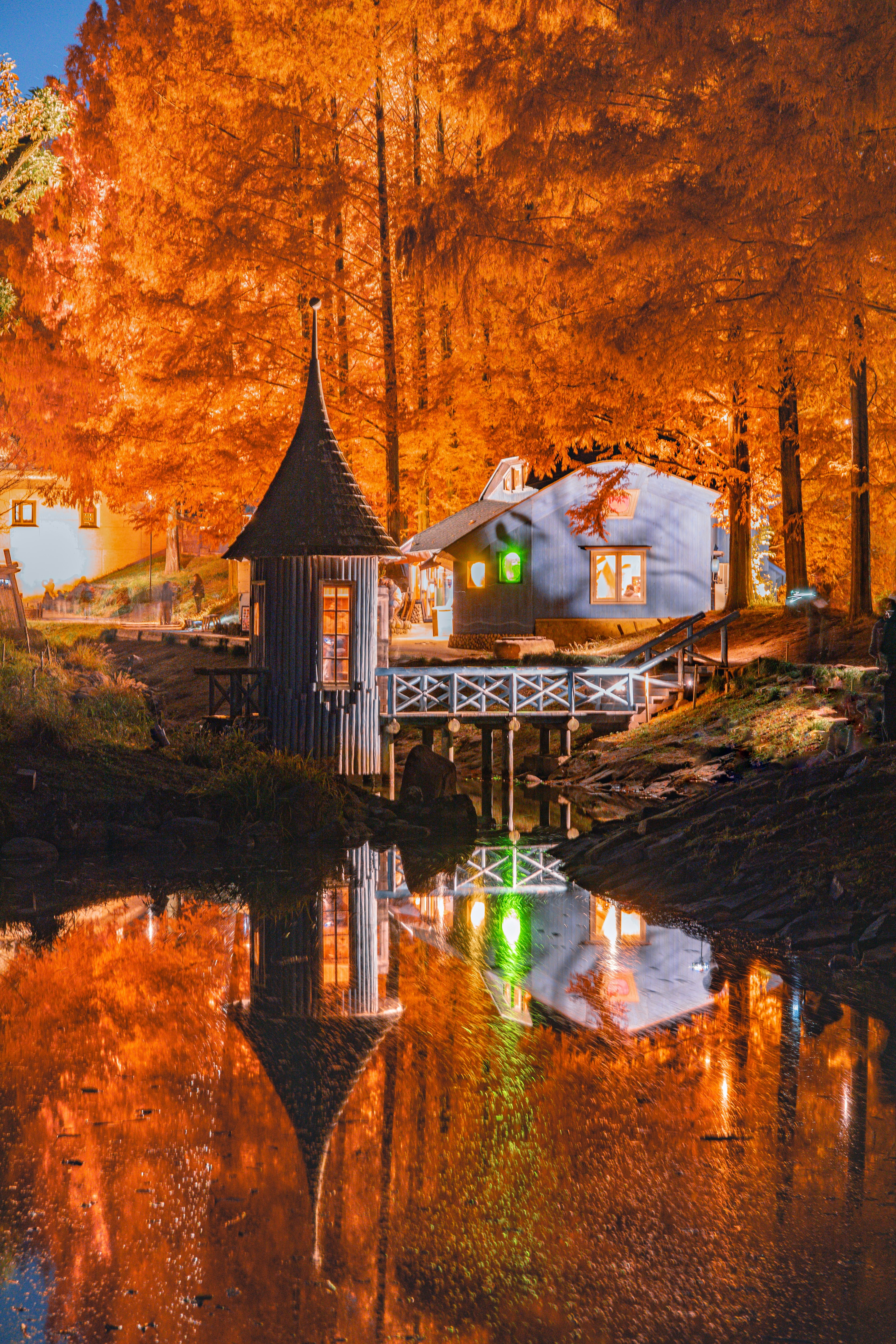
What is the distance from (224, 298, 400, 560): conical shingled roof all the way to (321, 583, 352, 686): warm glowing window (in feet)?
2.28

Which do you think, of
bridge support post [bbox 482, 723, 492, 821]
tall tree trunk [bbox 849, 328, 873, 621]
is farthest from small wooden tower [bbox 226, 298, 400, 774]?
tall tree trunk [bbox 849, 328, 873, 621]

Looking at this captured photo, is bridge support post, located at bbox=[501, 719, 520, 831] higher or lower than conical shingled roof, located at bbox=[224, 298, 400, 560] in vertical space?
lower

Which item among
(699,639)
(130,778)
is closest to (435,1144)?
(130,778)

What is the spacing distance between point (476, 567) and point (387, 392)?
8030 millimetres

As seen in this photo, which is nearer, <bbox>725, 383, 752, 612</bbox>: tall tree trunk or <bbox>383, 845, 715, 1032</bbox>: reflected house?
<bbox>383, 845, 715, 1032</bbox>: reflected house

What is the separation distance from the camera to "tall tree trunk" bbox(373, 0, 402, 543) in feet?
86.9

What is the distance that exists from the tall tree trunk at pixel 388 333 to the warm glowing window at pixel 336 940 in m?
14.9

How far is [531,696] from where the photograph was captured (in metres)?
22.3

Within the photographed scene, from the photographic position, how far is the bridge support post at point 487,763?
21.5 metres

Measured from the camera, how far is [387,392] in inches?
1046

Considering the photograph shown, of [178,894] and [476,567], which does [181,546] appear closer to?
[476,567]

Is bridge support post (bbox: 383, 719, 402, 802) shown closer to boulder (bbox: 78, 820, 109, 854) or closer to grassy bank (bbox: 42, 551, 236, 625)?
boulder (bbox: 78, 820, 109, 854)

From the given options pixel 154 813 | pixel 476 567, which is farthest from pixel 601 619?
pixel 154 813

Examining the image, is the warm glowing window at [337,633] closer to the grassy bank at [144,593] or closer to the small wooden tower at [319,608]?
the small wooden tower at [319,608]
